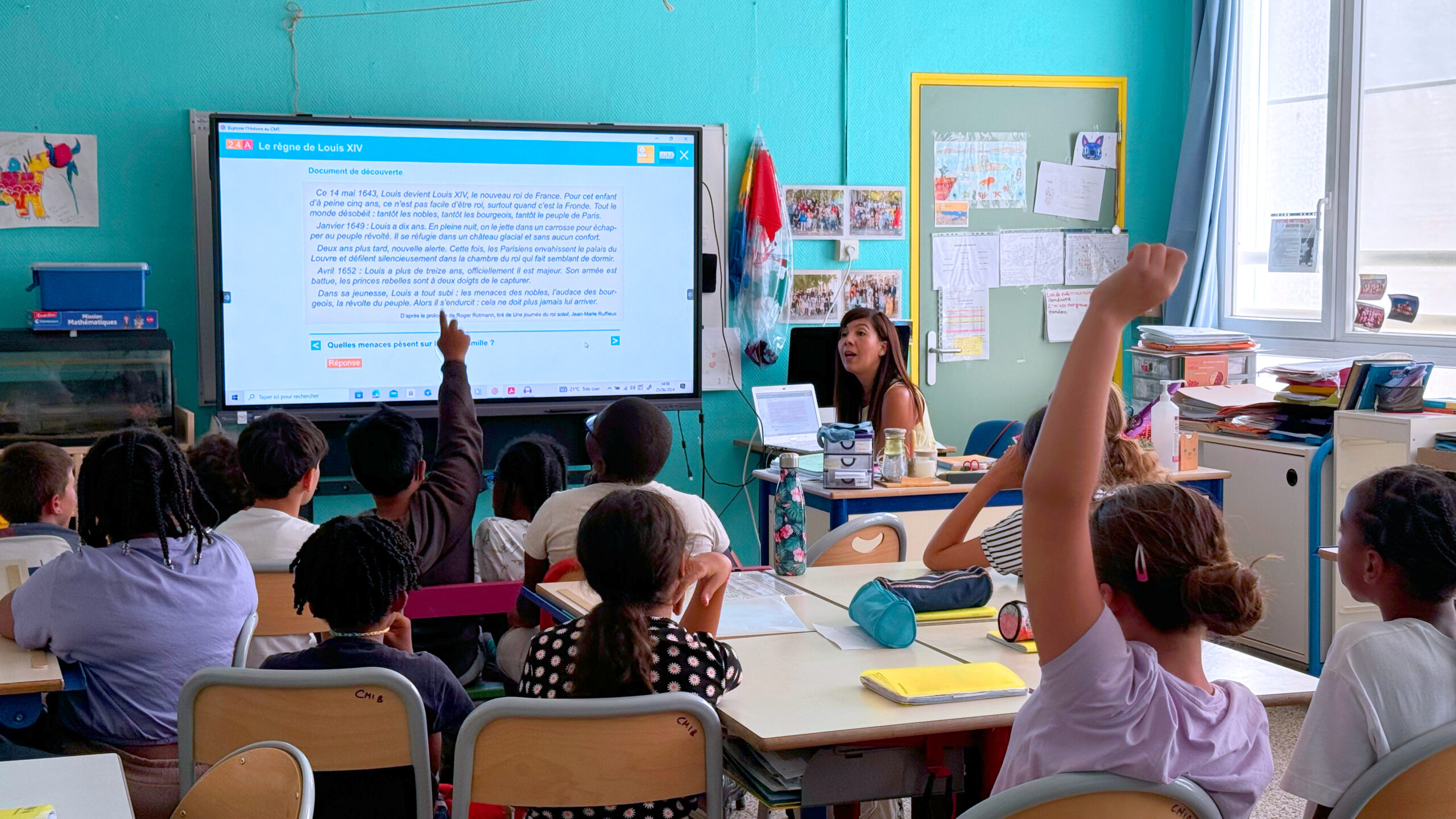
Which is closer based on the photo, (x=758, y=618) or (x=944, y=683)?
(x=944, y=683)

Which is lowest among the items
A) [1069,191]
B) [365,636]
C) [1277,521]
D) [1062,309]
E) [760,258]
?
[1277,521]

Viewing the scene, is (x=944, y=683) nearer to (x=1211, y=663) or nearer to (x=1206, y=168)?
(x=1211, y=663)

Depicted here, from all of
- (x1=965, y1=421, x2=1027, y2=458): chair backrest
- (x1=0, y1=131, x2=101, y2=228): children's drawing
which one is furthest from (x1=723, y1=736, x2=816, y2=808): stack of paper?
(x1=0, y1=131, x2=101, y2=228): children's drawing

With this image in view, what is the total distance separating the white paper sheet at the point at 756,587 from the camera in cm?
258

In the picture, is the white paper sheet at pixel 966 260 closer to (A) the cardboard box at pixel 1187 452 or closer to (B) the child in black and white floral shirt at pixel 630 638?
(A) the cardboard box at pixel 1187 452

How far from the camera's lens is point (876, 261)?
5.46 metres

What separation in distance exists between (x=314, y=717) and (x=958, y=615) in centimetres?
120

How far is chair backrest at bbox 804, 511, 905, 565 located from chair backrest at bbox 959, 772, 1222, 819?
166 centimetres

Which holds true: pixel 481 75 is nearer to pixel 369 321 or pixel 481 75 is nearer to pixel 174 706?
pixel 369 321

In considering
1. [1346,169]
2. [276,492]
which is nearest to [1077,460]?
[276,492]

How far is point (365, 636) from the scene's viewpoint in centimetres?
196

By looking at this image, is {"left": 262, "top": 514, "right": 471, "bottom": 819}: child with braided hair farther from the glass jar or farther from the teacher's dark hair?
the teacher's dark hair

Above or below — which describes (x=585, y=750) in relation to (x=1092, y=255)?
below

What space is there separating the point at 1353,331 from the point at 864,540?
2837mm
